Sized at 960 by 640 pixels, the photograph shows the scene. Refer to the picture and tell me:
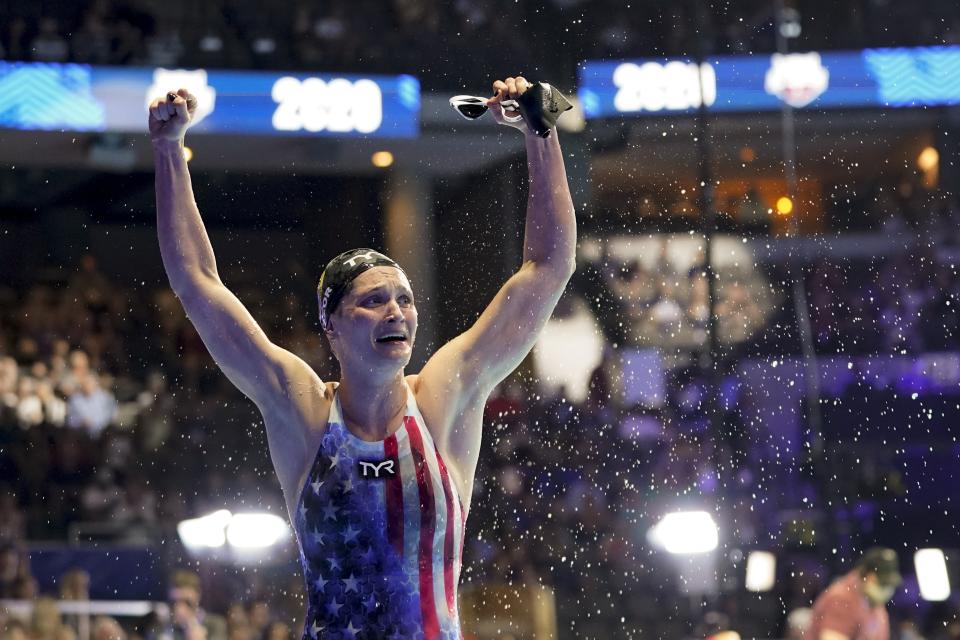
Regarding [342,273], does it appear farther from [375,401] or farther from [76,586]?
[76,586]

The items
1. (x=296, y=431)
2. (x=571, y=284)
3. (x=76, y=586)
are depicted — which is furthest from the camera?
(x=571, y=284)

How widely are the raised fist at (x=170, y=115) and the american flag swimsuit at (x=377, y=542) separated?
0.89m

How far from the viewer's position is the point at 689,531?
9414 millimetres

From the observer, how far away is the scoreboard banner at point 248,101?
13312 mm

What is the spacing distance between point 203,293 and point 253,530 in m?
6.19

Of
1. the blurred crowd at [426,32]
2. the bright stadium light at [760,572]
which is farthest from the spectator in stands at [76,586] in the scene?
the blurred crowd at [426,32]

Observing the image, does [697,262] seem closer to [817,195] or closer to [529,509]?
[817,195]

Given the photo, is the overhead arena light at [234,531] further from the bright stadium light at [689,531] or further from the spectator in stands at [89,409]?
the bright stadium light at [689,531]

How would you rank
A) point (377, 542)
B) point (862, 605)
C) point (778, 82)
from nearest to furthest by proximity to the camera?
point (377, 542), point (862, 605), point (778, 82)

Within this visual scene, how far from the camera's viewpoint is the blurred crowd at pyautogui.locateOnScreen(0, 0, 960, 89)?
1349 cm

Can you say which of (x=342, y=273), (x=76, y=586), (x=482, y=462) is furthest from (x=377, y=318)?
(x=482, y=462)

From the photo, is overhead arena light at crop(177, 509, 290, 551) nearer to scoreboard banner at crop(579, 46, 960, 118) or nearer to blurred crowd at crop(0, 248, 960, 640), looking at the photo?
blurred crowd at crop(0, 248, 960, 640)

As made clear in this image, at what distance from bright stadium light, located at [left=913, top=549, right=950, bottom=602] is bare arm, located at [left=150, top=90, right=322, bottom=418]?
26.2 ft

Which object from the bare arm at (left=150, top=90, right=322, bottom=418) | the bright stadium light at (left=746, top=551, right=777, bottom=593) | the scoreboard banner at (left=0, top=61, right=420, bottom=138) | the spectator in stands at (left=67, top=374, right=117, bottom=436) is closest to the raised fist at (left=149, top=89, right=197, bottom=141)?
the bare arm at (left=150, top=90, right=322, bottom=418)
